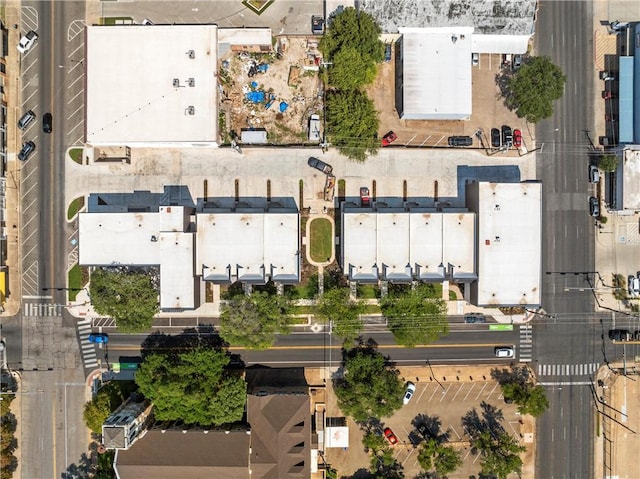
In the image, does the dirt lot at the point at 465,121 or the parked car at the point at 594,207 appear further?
the parked car at the point at 594,207

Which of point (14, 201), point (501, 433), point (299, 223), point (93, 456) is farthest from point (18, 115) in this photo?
point (501, 433)

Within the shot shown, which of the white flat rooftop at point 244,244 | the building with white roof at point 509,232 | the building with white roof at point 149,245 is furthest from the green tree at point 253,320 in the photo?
the building with white roof at point 509,232

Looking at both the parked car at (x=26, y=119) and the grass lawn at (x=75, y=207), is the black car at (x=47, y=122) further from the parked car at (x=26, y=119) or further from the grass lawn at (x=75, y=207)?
the grass lawn at (x=75, y=207)

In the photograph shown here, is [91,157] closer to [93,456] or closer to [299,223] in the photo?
[299,223]

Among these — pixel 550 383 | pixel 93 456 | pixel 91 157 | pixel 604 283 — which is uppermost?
pixel 91 157

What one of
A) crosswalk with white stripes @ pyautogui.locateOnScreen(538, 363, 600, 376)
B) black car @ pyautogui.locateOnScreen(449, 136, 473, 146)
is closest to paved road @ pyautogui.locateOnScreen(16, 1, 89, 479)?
black car @ pyautogui.locateOnScreen(449, 136, 473, 146)

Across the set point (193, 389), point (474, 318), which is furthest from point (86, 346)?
point (474, 318)
